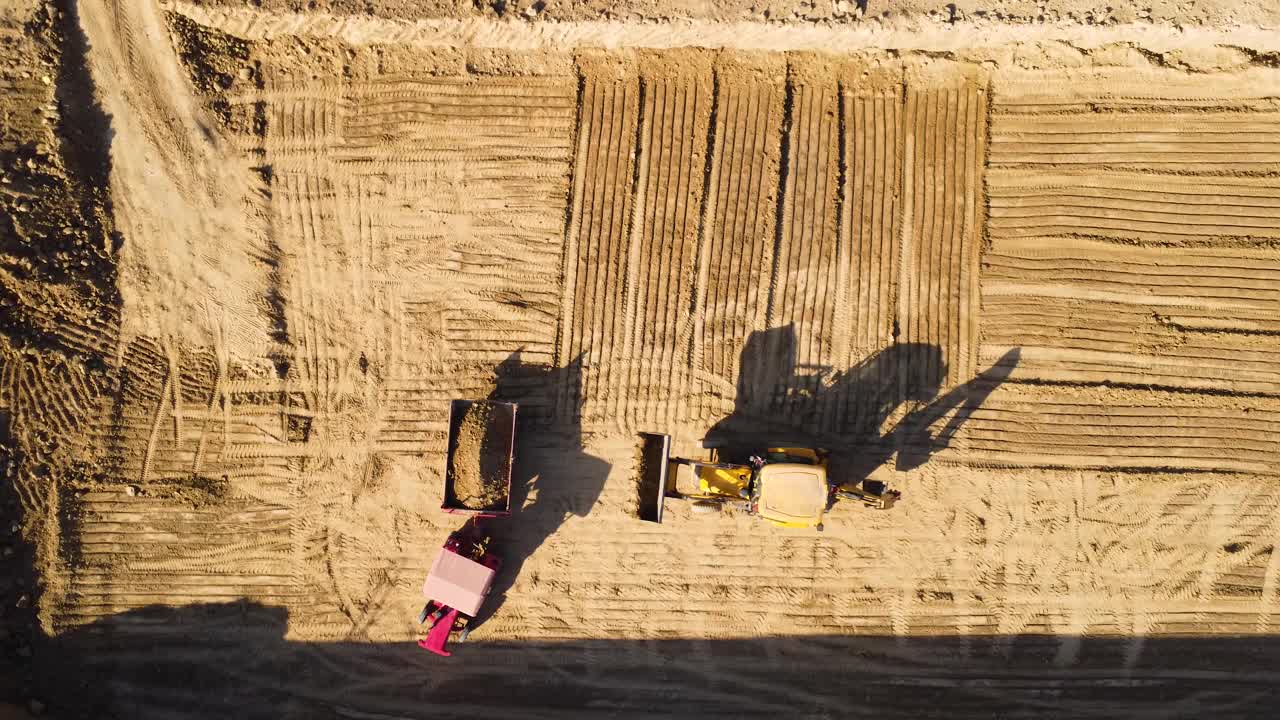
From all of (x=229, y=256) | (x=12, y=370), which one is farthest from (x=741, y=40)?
(x=12, y=370)

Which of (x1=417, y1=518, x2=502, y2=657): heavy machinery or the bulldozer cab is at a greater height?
the bulldozer cab

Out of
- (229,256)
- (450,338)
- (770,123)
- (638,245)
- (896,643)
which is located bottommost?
(896,643)

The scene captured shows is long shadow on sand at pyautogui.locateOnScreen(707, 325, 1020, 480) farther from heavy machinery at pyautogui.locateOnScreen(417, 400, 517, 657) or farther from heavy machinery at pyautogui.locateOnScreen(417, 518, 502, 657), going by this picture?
heavy machinery at pyautogui.locateOnScreen(417, 518, 502, 657)

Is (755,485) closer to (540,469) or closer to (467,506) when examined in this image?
(540,469)

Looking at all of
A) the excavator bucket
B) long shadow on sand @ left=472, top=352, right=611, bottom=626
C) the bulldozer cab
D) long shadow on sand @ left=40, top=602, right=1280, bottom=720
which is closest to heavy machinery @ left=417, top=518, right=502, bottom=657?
long shadow on sand @ left=472, top=352, right=611, bottom=626

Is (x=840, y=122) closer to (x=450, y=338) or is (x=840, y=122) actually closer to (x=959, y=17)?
(x=959, y=17)

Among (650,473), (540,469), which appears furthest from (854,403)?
(540,469)
